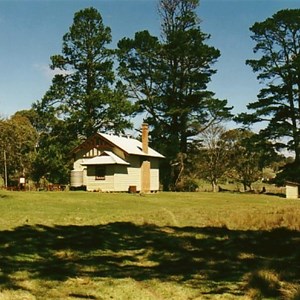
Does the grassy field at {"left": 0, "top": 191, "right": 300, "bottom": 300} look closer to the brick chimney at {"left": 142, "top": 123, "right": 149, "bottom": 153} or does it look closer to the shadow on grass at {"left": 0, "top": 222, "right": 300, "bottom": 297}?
the shadow on grass at {"left": 0, "top": 222, "right": 300, "bottom": 297}

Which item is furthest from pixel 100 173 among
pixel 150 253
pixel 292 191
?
pixel 150 253

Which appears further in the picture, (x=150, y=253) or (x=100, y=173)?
(x=100, y=173)

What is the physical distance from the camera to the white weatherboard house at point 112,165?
1567 inches

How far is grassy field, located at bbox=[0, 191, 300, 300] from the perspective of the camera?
8047mm

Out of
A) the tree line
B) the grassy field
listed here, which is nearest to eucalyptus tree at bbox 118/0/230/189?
the tree line

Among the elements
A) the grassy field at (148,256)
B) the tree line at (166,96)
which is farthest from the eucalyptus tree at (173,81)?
the grassy field at (148,256)

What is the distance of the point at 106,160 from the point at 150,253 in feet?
93.2

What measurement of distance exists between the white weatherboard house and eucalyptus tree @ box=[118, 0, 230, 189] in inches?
244

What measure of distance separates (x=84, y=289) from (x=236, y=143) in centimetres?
5743

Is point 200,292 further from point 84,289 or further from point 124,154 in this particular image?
point 124,154

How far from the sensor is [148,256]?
11.1 m

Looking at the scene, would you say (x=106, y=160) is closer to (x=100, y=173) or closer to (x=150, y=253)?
(x=100, y=173)

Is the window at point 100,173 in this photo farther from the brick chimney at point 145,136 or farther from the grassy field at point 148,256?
the grassy field at point 148,256

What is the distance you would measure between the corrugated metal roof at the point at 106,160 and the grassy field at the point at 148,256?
21485 millimetres
